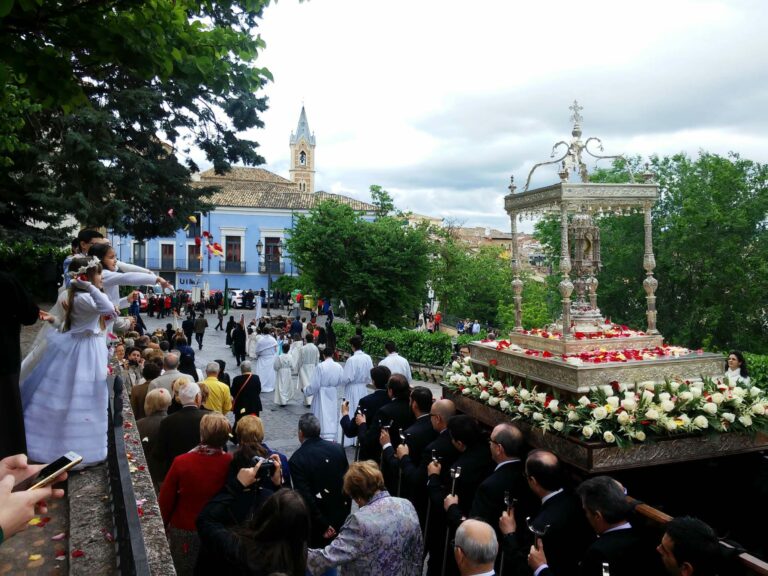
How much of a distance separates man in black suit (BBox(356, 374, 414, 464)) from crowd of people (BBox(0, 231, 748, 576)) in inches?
6.2

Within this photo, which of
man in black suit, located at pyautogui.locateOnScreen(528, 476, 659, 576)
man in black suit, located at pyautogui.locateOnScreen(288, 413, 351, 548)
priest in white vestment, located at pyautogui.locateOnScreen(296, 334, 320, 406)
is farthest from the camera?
priest in white vestment, located at pyautogui.locateOnScreen(296, 334, 320, 406)

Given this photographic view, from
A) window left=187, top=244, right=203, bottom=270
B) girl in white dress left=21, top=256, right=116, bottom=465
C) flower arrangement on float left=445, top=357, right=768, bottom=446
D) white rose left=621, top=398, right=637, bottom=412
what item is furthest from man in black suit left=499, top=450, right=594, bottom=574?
window left=187, top=244, right=203, bottom=270

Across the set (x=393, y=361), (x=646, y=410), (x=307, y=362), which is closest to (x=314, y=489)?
(x=646, y=410)

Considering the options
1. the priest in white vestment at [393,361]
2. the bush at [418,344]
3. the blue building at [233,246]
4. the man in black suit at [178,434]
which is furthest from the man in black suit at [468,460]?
the blue building at [233,246]

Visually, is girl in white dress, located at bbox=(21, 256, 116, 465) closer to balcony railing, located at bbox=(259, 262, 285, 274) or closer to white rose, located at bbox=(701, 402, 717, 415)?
white rose, located at bbox=(701, 402, 717, 415)

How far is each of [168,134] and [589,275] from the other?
15738 millimetres

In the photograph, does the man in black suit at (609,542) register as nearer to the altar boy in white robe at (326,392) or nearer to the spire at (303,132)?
the altar boy in white robe at (326,392)

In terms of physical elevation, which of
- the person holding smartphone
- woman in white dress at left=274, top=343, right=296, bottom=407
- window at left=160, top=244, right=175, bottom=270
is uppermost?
window at left=160, top=244, right=175, bottom=270

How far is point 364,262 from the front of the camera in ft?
91.0

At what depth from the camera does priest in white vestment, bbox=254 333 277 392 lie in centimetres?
1697

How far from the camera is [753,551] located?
488 cm

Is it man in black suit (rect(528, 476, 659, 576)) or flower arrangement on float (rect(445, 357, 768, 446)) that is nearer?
man in black suit (rect(528, 476, 659, 576))

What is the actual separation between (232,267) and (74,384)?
166 feet

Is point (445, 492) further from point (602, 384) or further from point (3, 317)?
point (3, 317)
